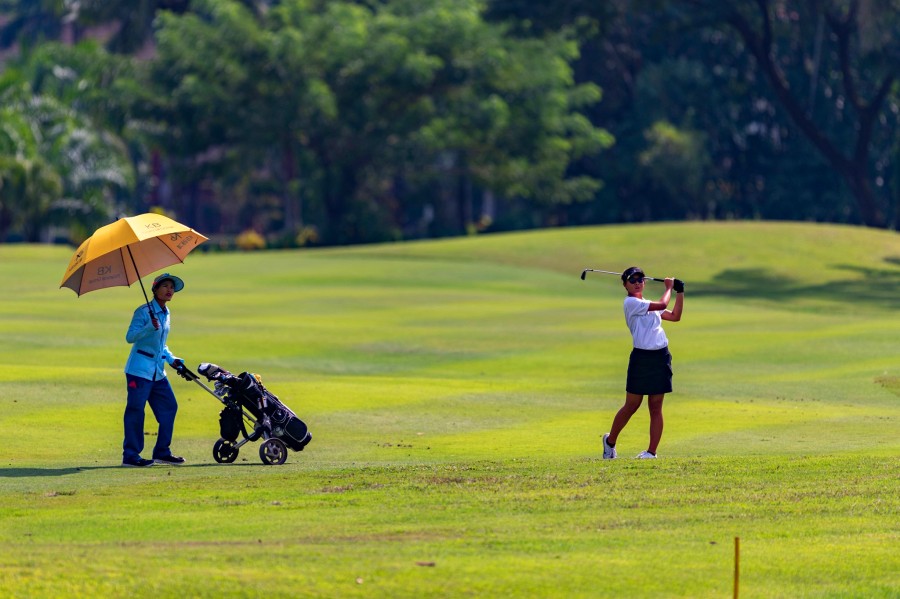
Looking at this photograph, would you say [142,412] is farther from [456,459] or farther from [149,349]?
[456,459]

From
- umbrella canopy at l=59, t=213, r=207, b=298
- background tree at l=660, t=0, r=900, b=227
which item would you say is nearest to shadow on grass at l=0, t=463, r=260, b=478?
umbrella canopy at l=59, t=213, r=207, b=298

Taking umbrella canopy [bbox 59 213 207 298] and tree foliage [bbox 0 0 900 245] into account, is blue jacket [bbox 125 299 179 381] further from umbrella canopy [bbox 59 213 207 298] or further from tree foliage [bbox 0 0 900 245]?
tree foliage [bbox 0 0 900 245]

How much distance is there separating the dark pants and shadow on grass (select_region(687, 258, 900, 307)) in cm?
2954

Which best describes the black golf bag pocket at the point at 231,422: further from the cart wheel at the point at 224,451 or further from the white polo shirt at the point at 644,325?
the white polo shirt at the point at 644,325

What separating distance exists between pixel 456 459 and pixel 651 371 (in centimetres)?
203

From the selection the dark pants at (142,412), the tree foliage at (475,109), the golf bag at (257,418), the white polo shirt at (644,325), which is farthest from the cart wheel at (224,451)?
the tree foliage at (475,109)

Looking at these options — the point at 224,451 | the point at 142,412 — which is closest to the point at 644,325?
the point at 224,451

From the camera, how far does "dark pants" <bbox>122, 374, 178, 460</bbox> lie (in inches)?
590

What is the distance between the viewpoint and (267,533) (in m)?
11.0

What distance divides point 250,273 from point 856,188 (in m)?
28.0

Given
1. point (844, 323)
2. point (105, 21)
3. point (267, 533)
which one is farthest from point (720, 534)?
point (105, 21)

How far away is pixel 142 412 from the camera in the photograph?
15.1 m

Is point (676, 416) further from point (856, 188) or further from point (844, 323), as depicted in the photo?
point (856, 188)

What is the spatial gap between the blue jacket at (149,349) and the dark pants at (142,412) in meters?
0.09
